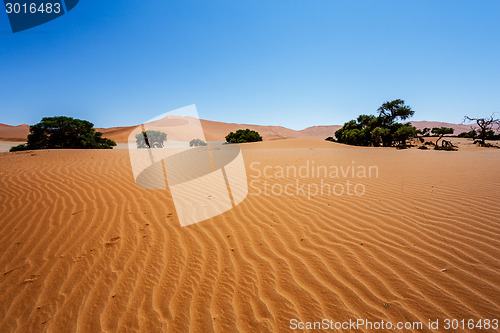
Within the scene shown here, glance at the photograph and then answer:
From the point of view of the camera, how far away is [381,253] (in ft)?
8.51

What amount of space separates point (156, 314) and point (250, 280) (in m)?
0.95

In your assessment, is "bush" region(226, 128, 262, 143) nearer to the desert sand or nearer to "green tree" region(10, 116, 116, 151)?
"green tree" region(10, 116, 116, 151)

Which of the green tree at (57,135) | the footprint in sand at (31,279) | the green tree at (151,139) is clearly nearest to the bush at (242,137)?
the green tree at (151,139)

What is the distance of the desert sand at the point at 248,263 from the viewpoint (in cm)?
186

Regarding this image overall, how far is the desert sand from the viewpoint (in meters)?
1.86

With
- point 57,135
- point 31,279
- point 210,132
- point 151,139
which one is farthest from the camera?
point 210,132

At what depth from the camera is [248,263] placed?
8.29 ft

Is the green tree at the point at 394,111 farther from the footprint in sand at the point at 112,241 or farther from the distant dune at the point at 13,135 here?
the distant dune at the point at 13,135

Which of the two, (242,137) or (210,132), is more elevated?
(210,132)

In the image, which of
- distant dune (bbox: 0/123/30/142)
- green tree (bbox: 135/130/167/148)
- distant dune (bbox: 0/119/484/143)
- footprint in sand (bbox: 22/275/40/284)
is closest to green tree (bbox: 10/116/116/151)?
green tree (bbox: 135/130/167/148)

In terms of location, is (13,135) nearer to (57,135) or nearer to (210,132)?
(210,132)

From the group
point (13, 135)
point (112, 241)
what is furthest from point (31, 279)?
point (13, 135)

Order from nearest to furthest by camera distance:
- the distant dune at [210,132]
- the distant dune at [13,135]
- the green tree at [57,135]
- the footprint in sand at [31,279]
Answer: the footprint in sand at [31,279]
the green tree at [57,135]
the distant dune at [13,135]
the distant dune at [210,132]

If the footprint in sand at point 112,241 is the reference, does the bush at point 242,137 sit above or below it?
above
